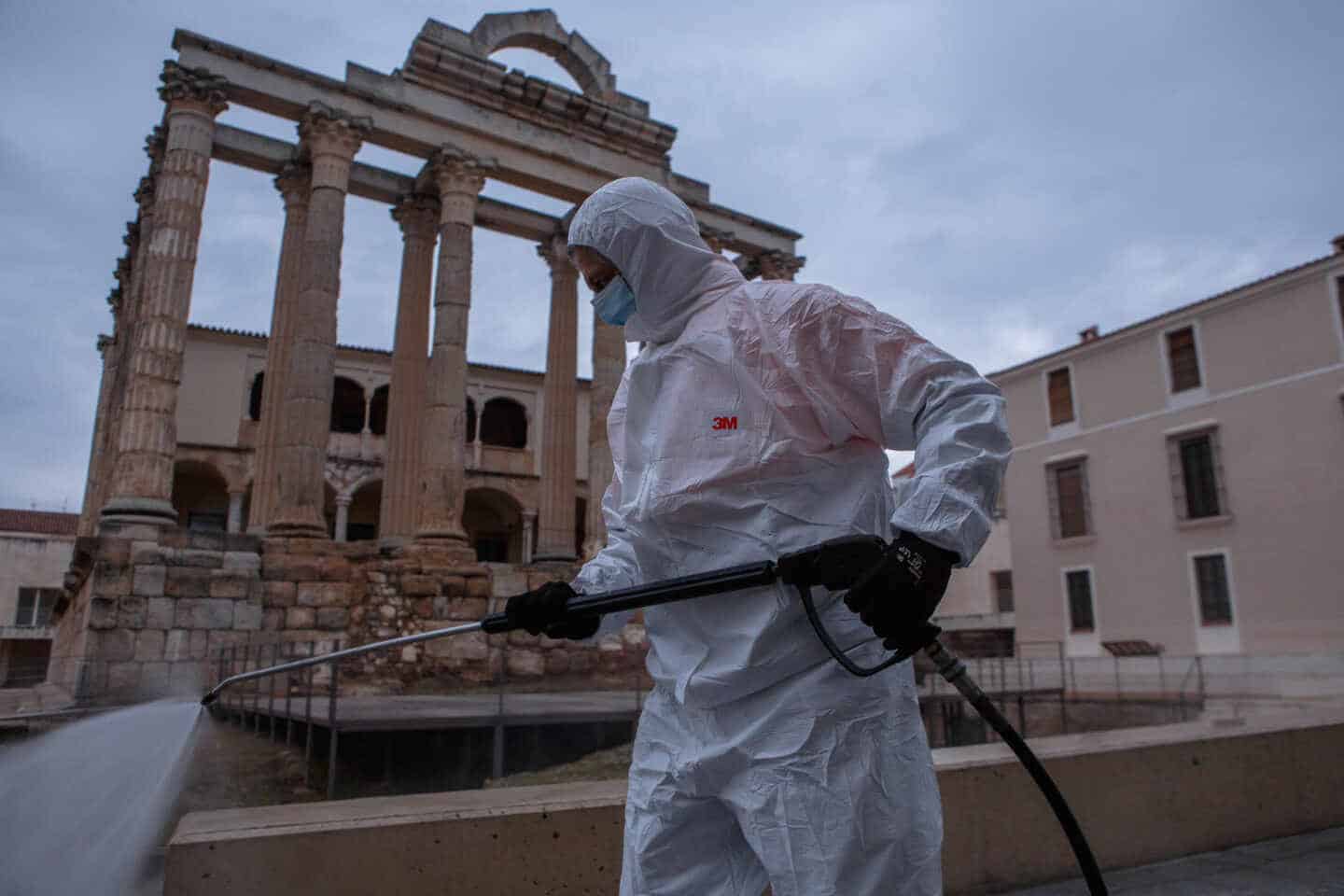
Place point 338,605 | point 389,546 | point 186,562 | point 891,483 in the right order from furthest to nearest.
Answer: point 389,546 < point 338,605 < point 186,562 < point 891,483

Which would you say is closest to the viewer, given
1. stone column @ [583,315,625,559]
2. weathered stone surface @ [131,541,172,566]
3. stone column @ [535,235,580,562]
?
weathered stone surface @ [131,541,172,566]

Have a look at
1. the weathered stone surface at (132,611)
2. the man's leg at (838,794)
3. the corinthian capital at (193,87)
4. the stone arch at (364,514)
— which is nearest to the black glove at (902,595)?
the man's leg at (838,794)

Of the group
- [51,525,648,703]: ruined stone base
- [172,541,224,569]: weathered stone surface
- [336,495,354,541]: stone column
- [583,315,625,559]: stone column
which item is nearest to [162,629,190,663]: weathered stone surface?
[51,525,648,703]: ruined stone base

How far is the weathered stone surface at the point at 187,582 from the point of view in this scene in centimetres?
1400

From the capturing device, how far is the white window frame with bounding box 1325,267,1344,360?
20.1 metres

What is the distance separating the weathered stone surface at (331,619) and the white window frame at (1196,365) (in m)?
19.8

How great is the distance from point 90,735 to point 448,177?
55.2ft

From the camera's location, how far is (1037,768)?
1.91 metres

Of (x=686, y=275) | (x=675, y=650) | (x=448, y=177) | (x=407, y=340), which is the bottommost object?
(x=675, y=650)

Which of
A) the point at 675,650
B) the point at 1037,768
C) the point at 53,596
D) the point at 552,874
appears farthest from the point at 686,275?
the point at 53,596

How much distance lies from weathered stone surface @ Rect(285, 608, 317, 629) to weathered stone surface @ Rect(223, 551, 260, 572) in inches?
34.3

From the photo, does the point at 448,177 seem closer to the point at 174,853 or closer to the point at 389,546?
the point at 389,546

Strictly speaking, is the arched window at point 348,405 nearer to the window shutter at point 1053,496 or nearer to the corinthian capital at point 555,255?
the corinthian capital at point 555,255

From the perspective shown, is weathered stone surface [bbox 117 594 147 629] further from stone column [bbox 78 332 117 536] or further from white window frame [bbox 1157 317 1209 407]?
white window frame [bbox 1157 317 1209 407]
